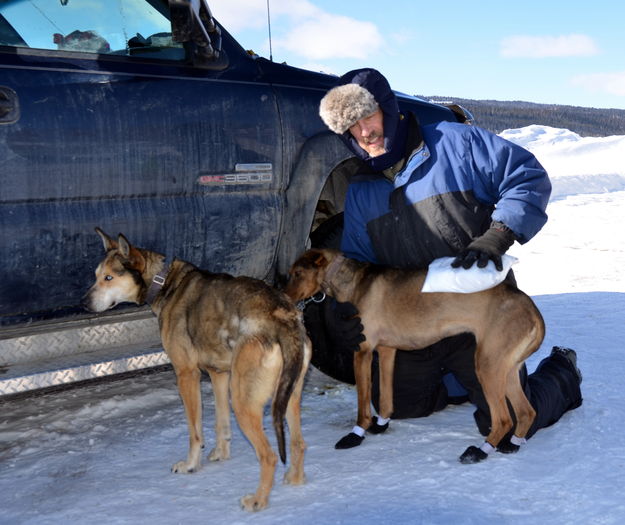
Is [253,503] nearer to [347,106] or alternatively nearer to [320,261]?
[320,261]

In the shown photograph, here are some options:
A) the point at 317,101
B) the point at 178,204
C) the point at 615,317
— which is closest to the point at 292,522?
the point at 178,204

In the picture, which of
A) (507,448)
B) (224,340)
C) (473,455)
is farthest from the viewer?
(507,448)

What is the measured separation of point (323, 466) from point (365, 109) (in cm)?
178

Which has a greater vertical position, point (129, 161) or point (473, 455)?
point (129, 161)

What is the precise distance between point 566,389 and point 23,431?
10.0ft

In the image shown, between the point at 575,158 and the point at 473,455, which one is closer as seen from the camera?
the point at 473,455

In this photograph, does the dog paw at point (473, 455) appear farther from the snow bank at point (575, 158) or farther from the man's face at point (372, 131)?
the snow bank at point (575, 158)

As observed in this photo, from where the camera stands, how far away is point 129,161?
3238 millimetres

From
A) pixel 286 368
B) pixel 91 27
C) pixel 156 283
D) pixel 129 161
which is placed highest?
pixel 91 27

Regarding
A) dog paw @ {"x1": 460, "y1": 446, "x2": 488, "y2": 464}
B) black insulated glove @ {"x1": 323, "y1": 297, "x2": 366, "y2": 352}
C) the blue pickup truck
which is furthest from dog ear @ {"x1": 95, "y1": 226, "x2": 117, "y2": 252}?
dog paw @ {"x1": 460, "y1": 446, "x2": 488, "y2": 464}

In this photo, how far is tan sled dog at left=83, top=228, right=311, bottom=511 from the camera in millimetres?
2705

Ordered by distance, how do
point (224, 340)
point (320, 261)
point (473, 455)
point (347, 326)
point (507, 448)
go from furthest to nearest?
point (320, 261) < point (347, 326) < point (507, 448) < point (473, 455) < point (224, 340)

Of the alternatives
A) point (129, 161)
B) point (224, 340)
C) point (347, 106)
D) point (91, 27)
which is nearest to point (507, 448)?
point (224, 340)

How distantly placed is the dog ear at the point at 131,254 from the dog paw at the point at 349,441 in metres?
1.36
